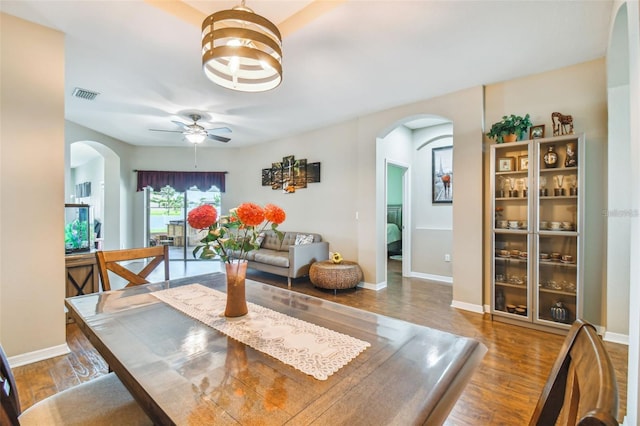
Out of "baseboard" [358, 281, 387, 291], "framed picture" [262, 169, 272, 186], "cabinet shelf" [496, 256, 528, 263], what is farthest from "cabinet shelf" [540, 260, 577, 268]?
"framed picture" [262, 169, 272, 186]

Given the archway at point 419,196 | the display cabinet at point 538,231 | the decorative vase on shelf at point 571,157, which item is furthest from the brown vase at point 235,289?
the archway at point 419,196

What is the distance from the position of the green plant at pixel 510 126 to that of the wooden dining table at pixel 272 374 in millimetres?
2863

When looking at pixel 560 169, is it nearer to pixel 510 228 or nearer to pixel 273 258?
pixel 510 228

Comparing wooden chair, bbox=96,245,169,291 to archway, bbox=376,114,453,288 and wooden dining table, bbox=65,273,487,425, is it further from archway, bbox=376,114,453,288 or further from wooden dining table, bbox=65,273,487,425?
archway, bbox=376,114,453,288

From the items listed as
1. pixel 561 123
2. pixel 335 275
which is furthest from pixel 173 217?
pixel 561 123

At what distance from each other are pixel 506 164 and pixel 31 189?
458 centimetres

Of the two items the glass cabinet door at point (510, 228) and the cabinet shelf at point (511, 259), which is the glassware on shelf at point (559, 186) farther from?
the cabinet shelf at point (511, 259)

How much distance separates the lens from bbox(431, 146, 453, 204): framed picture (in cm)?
505

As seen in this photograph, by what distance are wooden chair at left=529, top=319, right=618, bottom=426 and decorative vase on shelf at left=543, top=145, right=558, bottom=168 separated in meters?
2.90

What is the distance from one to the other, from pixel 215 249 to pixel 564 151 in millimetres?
3525

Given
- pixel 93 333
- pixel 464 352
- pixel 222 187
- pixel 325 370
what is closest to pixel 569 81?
pixel 464 352

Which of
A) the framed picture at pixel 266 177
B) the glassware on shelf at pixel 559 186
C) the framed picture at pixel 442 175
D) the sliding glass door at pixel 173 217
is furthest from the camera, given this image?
the sliding glass door at pixel 173 217

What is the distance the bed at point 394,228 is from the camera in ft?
23.2

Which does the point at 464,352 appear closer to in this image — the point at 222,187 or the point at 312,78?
the point at 312,78
